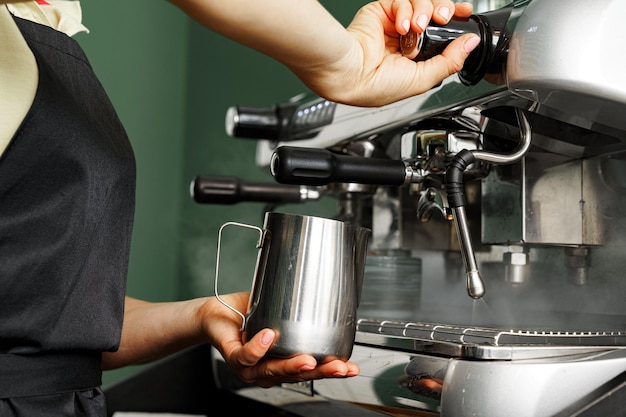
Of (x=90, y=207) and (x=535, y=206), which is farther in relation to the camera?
(x=535, y=206)

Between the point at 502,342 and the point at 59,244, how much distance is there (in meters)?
0.34

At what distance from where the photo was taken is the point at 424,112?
2.31ft

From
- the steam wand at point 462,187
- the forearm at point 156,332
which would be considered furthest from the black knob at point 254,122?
the steam wand at point 462,187

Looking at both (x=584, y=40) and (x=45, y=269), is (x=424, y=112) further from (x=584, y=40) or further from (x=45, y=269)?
(x=45, y=269)

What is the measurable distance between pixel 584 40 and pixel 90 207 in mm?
384

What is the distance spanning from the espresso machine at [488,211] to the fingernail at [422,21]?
0.5 inches

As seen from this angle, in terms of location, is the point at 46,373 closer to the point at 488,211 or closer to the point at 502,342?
the point at 502,342

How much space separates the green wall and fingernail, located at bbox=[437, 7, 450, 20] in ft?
2.77

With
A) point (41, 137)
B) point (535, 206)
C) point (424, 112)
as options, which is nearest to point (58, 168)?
point (41, 137)

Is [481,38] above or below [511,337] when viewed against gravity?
above

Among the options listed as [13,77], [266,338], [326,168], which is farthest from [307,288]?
[13,77]

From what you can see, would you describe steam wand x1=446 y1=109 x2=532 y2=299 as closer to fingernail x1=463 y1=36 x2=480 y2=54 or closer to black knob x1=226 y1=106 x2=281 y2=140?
fingernail x1=463 y1=36 x2=480 y2=54

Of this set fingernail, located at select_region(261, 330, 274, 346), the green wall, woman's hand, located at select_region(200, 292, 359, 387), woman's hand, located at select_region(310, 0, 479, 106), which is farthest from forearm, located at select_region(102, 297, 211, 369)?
the green wall

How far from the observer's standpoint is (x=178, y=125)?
1.73 m
